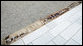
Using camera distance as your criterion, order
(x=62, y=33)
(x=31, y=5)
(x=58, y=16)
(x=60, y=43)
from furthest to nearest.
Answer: (x=31, y=5), (x=58, y=16), (x=62, y=33), (x=60, y=43)

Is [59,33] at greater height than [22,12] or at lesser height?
lesser

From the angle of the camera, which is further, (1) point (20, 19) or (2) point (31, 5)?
(2) point (31, 5)

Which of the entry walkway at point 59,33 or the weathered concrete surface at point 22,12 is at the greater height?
the weathered concrete surface at point 22,12

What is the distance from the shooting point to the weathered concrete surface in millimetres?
1902

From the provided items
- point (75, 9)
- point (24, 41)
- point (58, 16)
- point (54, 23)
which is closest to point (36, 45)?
point (24, 41)

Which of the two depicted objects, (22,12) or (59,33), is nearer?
(59,33)

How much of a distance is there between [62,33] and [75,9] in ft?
2.41

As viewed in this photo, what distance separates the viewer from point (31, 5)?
2.38 m

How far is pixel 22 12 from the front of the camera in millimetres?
2203

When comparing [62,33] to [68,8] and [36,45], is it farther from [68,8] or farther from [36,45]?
[68,8]

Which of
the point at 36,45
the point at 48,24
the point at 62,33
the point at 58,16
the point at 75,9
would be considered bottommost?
the point at 36,45

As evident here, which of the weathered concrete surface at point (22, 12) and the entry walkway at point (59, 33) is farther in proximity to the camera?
the weathered concrete surface at point (22, 12)

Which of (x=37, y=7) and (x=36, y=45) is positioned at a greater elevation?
A: (x=37, y=7)

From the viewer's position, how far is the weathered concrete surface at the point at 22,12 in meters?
1.90
